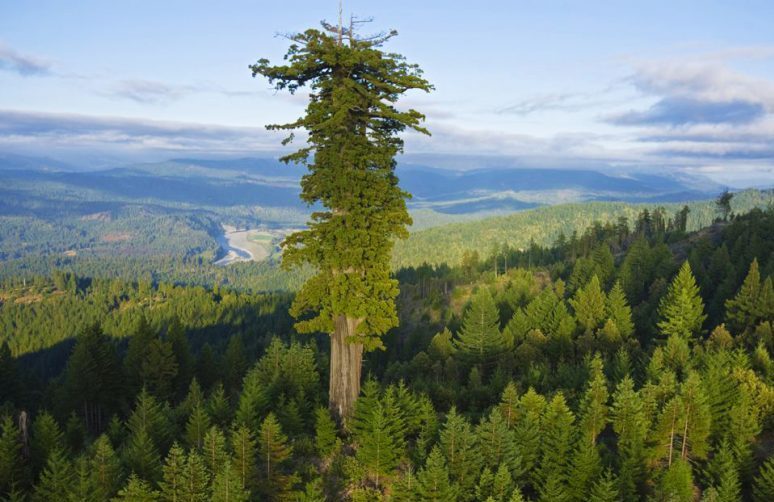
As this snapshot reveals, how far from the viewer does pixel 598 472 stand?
20.7m

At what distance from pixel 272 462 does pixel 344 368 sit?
15.8 ft

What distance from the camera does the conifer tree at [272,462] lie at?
64.8ft

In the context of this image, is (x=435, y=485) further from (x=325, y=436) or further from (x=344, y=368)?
(x=344, y=368)

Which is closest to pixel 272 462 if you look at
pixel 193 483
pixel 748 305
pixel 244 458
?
pixel 244 458

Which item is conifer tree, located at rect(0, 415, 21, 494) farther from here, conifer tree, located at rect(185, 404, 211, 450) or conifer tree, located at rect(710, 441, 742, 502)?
conifer tree, located at rect(710, 441, 742, 502)

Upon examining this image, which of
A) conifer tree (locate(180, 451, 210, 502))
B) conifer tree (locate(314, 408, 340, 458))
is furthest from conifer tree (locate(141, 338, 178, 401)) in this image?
conifer tree (locate(180, 451, 210, 502))

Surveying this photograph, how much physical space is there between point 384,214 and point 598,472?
41.6 ft

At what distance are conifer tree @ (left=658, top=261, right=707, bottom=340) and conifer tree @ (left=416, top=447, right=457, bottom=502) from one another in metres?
38.7

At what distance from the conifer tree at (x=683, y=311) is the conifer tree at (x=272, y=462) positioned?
39957 millimetres

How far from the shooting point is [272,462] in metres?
20.8

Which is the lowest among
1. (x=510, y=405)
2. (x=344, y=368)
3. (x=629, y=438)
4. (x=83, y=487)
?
(x=83, y=487)

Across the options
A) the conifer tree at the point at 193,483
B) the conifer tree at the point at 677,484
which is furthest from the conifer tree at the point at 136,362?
the conifer tree at the point at 677,484

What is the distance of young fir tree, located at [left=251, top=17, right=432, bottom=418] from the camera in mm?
22000

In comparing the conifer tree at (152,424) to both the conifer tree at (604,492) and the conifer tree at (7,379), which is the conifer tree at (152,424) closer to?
the conifer tree at (604,492)
